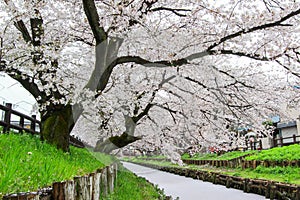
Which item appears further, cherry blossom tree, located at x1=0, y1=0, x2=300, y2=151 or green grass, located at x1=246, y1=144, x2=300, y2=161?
green grass, located at x1=246, y1=144, x2=300, y2=161

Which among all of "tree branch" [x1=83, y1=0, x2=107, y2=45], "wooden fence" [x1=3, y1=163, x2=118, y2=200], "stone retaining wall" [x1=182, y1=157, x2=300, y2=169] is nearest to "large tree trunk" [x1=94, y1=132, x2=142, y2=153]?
"tree branch" [x1=83, y1=0, x2=107, y2=45]

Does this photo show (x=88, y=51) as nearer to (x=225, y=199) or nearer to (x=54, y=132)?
(x=54, y=132)

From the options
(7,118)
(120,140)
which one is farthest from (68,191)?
(120,140)

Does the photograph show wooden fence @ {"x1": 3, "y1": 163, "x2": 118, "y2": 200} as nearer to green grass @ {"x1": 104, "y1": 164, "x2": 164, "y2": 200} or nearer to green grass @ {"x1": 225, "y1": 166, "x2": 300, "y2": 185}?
green grass @ {"x1": 104, "y1": 164, "x2": 164, "y2": 200}

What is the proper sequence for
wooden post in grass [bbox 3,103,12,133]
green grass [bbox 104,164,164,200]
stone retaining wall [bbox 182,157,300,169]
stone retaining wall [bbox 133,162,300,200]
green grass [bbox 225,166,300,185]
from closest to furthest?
wooden post in grass [bbox 3,103,12,133], green grass [bbox 104,164,164,200], stone retaining wall [bbox 133,162,300,200], green grass [bbox 225,166,300,185], stone retaining wall [bbox 182,157,300,169]

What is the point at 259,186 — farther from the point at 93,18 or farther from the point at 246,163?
the point at 93,18

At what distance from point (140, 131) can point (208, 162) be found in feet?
49.8

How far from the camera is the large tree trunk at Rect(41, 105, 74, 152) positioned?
8.20 metres

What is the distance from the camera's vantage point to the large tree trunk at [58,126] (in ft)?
26.9

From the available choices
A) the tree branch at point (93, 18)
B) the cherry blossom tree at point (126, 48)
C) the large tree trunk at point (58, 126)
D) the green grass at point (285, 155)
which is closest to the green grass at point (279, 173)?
the green grass at point (285, 155)

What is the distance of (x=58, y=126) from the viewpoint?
825 cm

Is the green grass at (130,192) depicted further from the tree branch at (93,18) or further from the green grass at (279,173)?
the green grass at (279,173)

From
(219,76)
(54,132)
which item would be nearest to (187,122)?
(219,76)

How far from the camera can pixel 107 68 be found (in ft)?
26.4
